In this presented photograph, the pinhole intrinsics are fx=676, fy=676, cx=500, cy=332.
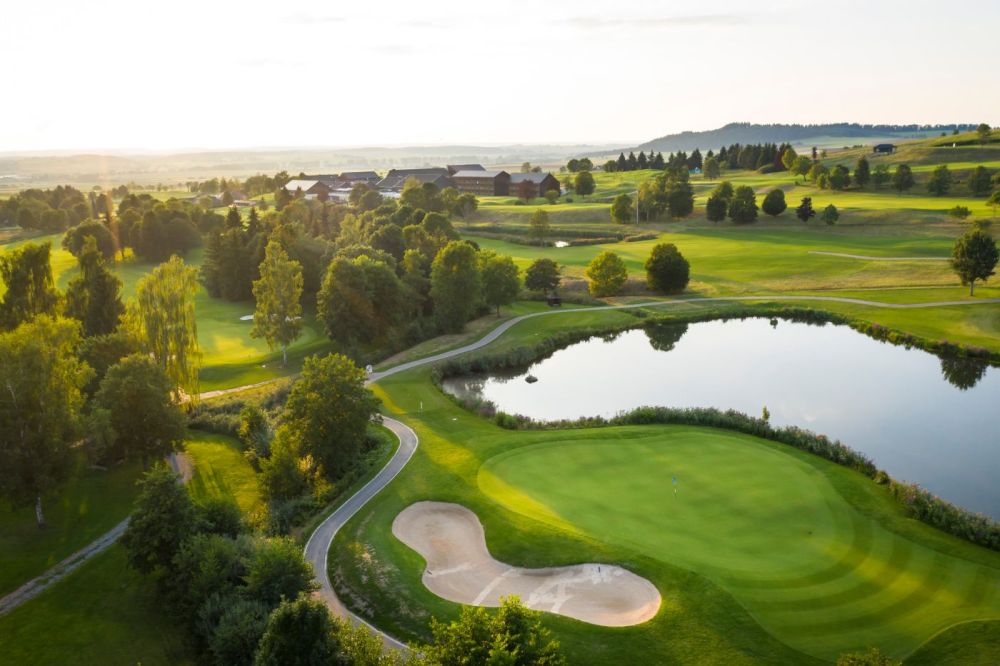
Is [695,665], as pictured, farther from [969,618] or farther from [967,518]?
[967,518]

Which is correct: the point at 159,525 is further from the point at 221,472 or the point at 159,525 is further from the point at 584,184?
the point at 584,184

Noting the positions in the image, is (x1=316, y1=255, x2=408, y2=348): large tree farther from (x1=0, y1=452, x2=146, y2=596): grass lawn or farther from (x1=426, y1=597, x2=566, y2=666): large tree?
(x1=426, y1=597, x2=566, y2=666): large tree

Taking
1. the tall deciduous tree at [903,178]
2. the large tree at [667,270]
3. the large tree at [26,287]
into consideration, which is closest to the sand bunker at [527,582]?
the large tree at [26,287]

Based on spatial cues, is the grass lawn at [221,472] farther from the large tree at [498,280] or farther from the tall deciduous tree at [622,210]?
the tall deciduous tree at [622,210]

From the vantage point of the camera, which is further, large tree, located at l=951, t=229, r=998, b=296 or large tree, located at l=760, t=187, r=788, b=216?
large tree, located at l=760, t=187, r=788, b=216

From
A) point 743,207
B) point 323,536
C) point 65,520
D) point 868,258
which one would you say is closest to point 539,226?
point 743,207

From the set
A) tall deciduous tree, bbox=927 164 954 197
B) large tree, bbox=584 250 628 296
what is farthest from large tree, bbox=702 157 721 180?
large tree, bbox=584 250 628 296
